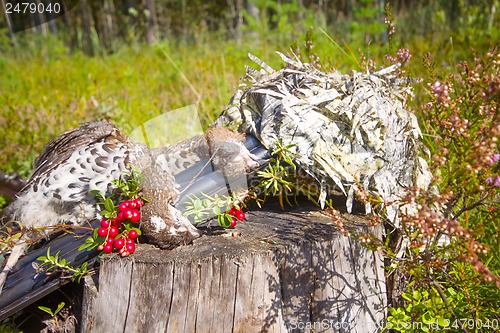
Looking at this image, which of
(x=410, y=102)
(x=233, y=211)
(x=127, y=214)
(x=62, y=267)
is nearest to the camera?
(x=127, y=214)

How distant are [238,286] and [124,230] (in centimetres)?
50

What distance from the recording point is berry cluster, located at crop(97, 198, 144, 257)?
1707 mm

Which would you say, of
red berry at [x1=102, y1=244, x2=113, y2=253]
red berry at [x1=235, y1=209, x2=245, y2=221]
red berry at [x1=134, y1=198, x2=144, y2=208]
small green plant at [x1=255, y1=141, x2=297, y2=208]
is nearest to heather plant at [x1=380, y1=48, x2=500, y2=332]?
small green plant at [x1=255, y1=141, x2=297, y2=208]

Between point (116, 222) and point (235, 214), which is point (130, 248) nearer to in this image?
point (116, 222)

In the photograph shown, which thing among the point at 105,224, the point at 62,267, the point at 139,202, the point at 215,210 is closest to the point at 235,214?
the point at 215,210

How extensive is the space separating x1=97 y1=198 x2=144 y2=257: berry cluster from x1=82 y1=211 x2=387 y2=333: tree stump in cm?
4

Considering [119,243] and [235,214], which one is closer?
[119,243]

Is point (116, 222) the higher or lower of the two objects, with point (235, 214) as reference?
higher

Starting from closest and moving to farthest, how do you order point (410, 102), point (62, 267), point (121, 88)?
1. point (62, 267)
2. point (410, 102)
3. point (121, 88)

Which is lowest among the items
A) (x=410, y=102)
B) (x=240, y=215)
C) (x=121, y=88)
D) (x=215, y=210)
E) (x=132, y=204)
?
(x=121, y=88)

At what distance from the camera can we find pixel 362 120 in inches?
74.9

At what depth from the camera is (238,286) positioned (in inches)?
67.7

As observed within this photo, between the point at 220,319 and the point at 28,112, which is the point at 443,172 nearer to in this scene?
the point at 220,319

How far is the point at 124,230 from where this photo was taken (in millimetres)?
1763
